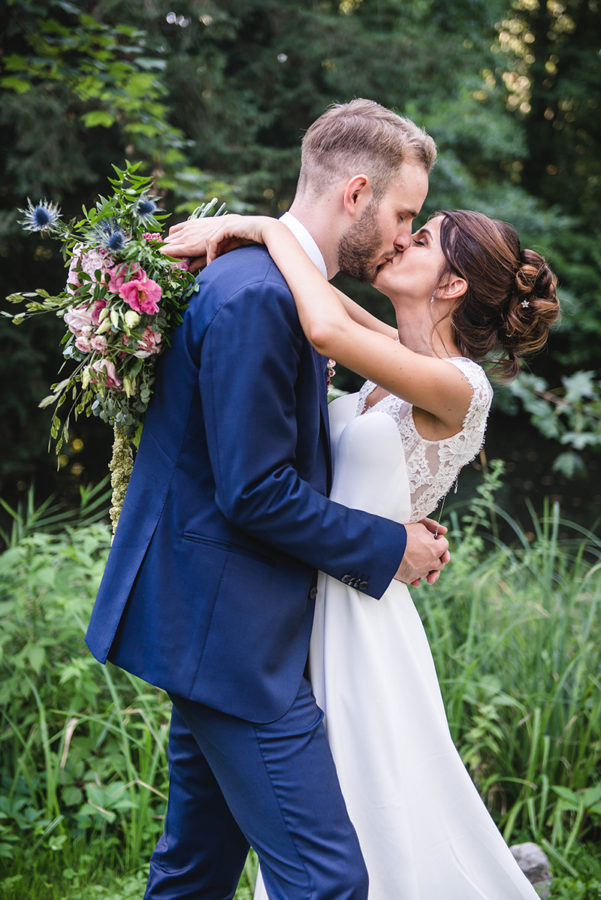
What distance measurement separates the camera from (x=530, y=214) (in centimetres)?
1309

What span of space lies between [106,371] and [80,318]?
0.14 meters

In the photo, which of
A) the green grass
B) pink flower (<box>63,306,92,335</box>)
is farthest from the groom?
the green grass

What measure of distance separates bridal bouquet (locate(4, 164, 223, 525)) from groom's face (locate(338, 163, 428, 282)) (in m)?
0.48

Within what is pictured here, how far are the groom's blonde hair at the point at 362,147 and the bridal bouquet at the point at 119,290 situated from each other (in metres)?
0.47

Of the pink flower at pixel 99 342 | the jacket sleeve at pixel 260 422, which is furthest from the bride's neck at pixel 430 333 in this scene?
the pink flower at pixel 99 342

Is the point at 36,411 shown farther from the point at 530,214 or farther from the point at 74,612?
the point at 530,214

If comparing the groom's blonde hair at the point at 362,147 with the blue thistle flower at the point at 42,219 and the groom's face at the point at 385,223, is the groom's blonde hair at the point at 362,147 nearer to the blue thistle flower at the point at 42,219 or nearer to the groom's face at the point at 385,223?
the groom's face at the point at 385,223

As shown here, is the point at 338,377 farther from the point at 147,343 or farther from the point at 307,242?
the point at 147,343

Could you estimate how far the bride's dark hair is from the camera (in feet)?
8.01

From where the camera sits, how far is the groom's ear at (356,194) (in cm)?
213

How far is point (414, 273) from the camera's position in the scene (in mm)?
2453

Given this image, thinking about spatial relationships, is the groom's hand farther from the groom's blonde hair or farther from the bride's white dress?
the groom's blonde hair

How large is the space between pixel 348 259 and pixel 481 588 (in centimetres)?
239

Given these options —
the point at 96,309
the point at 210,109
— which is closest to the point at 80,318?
the point at 96,309
